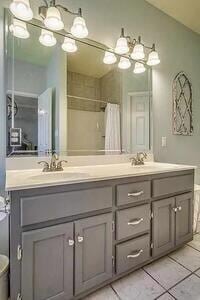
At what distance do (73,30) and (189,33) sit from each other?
191cm

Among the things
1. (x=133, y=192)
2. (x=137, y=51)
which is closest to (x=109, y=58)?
(x=137, y=51)

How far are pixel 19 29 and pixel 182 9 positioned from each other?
1.99 meters

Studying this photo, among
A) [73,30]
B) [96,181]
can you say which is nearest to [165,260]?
[96,181]

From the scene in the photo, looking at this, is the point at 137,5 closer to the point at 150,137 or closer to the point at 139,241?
the point at 150,137

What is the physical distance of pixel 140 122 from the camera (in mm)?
2379

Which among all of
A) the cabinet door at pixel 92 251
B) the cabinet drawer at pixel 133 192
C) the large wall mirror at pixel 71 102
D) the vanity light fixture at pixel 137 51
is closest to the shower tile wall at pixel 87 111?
the large wall mirror at pixel 71 102

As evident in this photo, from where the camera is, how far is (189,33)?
112 inches

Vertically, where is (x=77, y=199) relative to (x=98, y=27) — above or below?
below

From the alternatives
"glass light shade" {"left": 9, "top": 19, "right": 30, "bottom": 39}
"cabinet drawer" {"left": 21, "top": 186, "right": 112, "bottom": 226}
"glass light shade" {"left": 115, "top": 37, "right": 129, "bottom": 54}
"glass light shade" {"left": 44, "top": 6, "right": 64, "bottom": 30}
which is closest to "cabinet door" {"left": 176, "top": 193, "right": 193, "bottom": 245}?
"cabinet drawer" {"left": 21, "top": 186, "right": 112, "bottom": 226}

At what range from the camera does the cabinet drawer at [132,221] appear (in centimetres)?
145

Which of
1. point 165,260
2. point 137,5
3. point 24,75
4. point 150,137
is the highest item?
point 137,5

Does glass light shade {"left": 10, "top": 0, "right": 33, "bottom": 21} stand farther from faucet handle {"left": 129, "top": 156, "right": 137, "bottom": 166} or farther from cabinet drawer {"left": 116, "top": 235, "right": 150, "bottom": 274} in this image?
cabinet drawer {"left": 116, "top": 235, "right": 150, "bottom": 274}

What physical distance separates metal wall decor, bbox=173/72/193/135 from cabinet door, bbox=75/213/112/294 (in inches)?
70.2

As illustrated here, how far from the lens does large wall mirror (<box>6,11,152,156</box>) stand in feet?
5.31
